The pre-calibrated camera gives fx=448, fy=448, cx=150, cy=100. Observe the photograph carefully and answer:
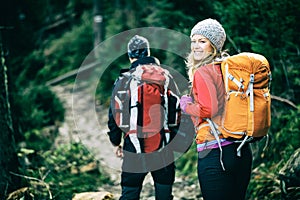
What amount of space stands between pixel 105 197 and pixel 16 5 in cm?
797

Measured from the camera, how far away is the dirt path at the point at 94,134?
758 cm

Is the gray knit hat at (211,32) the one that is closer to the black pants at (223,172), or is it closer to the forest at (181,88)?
the black pants at (223,172)

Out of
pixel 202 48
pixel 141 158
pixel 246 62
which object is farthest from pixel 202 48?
pixel 141 158

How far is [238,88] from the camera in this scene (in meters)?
3.57

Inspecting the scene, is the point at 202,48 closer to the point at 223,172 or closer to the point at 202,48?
the point at 202,48

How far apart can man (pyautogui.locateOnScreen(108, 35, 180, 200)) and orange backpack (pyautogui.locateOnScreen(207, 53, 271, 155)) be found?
1282mm

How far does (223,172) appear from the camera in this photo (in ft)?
12.1

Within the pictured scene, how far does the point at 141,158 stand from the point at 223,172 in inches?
50.1

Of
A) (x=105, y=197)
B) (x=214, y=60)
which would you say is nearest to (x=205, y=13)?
(x=105, y=197)

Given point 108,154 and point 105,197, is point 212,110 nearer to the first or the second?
point 105,197

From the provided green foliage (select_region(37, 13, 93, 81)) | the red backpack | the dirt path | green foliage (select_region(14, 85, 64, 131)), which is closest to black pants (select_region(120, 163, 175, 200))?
the red backpack

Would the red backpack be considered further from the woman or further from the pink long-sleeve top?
the pink long-sleeve top

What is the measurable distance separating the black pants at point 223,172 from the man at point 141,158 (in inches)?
42.0

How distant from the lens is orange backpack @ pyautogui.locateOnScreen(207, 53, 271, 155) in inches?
141
